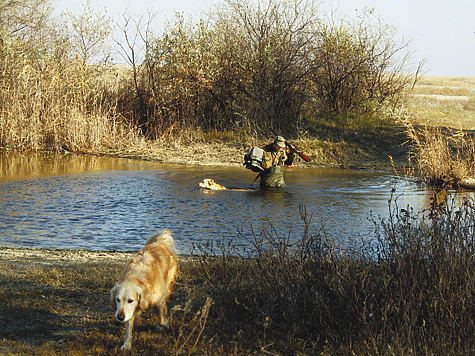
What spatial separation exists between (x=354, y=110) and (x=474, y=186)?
33.2ft

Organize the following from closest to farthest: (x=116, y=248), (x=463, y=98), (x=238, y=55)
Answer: (x=116, y=248), (x=238, y=55), (x=463, y=98)

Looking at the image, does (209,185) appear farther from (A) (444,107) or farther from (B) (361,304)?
(A) (444,107)

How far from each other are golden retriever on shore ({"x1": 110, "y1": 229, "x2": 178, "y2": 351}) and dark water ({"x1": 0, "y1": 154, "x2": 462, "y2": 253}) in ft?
4.54

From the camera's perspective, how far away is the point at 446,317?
4270 mm

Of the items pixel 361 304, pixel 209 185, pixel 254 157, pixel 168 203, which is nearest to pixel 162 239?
pixel 361 304

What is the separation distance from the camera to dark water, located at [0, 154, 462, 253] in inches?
355

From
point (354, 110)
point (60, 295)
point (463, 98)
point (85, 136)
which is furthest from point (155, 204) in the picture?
point (463, 98)

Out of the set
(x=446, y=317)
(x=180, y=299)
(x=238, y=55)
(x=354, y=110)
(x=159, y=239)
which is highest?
(x=238, y=55)

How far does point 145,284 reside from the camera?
4457mm

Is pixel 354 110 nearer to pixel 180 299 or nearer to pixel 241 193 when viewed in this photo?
pixel 241 193

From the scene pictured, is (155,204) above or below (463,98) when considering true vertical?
below

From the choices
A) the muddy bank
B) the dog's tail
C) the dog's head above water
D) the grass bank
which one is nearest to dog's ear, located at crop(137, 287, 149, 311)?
the grass bank

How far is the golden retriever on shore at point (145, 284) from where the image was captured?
13.7 ft

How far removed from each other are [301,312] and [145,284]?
149 cm
